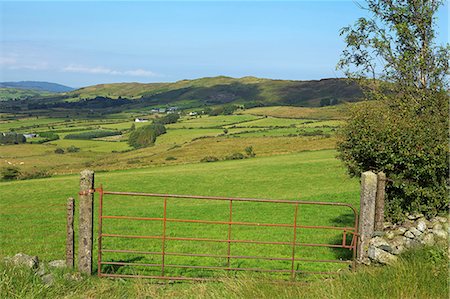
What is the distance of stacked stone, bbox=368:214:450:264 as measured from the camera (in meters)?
10.1

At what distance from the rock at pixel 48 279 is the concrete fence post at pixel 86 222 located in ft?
3.58

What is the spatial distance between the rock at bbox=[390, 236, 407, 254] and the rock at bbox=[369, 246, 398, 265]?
0.17m

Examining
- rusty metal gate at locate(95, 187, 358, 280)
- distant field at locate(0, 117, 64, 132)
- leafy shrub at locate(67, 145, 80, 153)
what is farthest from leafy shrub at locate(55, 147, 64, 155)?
rusty metal gate at locate(95, 187, 358, 280)

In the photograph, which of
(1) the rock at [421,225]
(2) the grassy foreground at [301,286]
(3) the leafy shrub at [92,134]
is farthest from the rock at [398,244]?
(3) the leafy shrub at [92,134]

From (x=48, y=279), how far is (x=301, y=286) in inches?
212

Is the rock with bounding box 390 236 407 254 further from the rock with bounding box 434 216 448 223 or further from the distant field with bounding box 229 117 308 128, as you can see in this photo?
the distant field with bounding box 229 117 308 128

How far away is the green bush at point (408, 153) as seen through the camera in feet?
37.8

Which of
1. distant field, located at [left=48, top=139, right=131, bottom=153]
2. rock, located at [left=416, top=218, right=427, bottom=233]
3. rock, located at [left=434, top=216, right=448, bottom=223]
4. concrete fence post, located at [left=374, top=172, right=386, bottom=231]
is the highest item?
concrete fence post, located at [left=374, top=172, right=386, bottom=231]

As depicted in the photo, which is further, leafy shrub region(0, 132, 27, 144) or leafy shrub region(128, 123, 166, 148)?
leafy shrub region(0, 132, 27, 144)

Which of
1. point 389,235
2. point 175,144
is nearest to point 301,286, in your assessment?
point 389,235

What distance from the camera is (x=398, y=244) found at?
33.8 ft

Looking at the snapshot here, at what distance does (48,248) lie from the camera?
55.7 ft

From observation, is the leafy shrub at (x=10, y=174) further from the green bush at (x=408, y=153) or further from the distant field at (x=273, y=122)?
the distant field at (x=273, y=122)

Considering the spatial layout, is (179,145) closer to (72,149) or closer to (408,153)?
(72,149)
